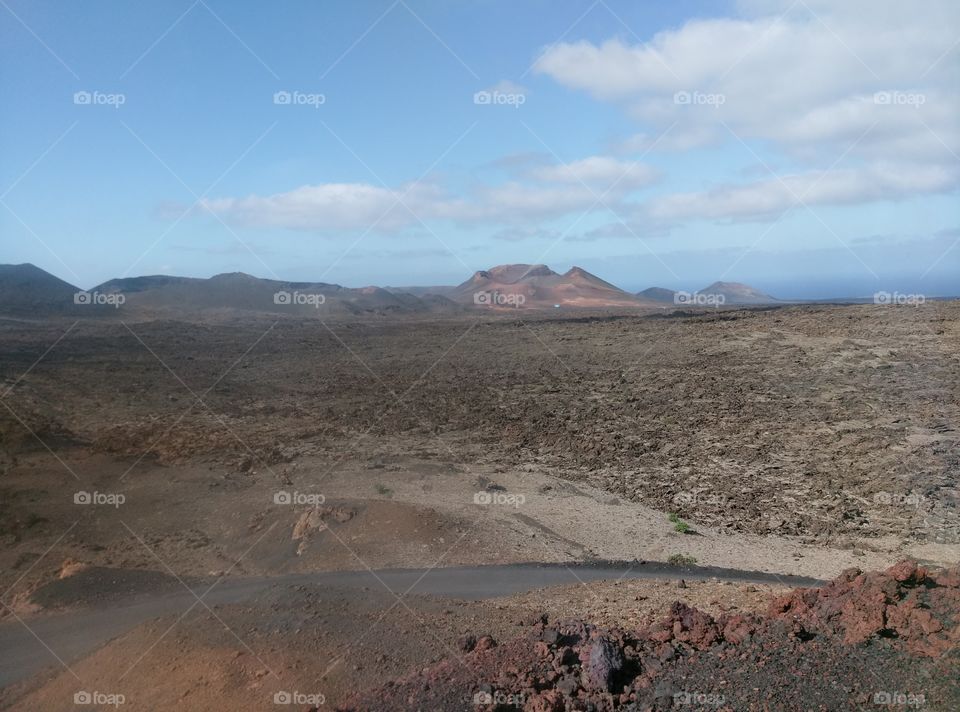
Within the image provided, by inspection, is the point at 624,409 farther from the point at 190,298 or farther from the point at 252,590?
the point at 190,298

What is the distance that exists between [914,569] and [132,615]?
28.8 feet

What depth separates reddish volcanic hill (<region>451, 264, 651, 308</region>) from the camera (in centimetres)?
6020

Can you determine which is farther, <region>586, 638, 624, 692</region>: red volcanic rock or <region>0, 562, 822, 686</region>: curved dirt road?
<region>0, 562, 822, 686</region>: curved dirt road

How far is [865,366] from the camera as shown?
20953mm

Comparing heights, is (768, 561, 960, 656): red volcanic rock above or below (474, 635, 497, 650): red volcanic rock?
above

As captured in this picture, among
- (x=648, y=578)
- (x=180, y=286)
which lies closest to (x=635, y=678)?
(x=648, y=578)

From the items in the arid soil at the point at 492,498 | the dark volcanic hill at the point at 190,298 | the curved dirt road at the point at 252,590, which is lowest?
the curved dirt road at the point at 252,590

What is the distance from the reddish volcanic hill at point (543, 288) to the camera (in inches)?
2370

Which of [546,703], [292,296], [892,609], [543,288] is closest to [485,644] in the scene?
[546,703]

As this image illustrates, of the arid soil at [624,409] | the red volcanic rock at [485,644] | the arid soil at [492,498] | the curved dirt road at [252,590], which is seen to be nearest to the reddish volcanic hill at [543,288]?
the arid soil at [624,409]

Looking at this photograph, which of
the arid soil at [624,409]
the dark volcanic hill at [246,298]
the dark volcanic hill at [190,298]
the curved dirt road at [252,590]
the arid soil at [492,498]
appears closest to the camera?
the arid soil at [492,498]

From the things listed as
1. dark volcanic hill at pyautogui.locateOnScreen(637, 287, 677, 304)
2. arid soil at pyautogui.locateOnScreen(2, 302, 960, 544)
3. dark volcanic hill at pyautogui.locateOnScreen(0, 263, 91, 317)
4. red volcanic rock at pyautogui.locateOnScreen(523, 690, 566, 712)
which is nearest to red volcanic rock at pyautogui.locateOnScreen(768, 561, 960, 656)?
red volcanic rock at pyautogui.locateOnScreen(523, 690, 566, 712)

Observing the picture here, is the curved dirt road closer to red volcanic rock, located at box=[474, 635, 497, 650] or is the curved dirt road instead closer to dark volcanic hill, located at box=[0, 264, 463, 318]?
red volcanic rock, located at box=[474, 635, 497, 650]

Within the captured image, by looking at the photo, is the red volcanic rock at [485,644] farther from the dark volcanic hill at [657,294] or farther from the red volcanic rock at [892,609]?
the dark volcanic hill at [657,294]
